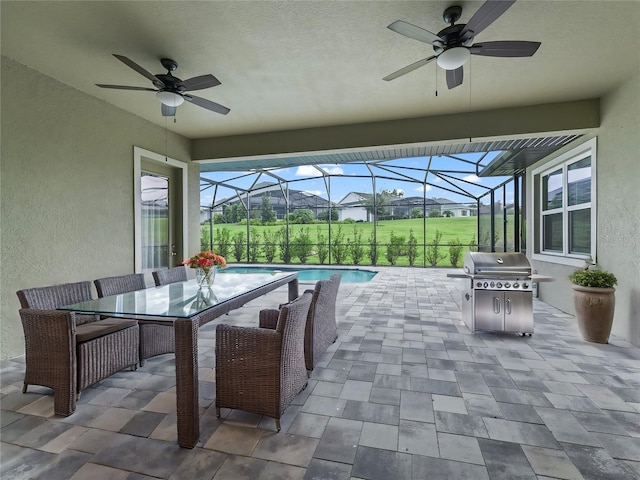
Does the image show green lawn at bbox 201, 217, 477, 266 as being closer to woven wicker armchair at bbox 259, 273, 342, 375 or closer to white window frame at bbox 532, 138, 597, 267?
white window frame at bbox 532, 138, 597, 267

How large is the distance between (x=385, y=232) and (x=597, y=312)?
8628 millimetres

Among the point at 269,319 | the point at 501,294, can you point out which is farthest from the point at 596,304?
the point at 269,319

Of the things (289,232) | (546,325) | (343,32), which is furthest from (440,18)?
(289,232)

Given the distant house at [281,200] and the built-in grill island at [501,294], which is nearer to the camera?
the built-in grill island at [501,294]

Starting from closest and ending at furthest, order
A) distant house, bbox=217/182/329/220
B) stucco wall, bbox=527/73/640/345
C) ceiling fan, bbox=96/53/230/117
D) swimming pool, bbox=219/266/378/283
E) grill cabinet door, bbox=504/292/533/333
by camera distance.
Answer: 1. ceiling fan, bbox=96/53/230/117
2. stucco wall, bbox=527/73/640/345
3. grill cabinet door, bbox=504/292/533/333
4. swimming pool, bbox=219/266/378/283
5. distant house, bbox=217/182/329/220

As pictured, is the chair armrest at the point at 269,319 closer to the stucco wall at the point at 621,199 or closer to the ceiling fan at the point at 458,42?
the ceiling fan at the point at 458,42

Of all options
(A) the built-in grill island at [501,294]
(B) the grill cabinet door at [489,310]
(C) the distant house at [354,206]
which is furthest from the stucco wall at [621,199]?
(C) the distant house at [354,206]

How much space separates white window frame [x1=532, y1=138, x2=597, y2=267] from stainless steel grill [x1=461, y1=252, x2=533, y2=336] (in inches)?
53.0

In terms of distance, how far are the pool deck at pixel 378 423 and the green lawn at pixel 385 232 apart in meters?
8.26

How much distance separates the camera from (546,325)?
170 inches

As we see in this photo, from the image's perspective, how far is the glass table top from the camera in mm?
2135

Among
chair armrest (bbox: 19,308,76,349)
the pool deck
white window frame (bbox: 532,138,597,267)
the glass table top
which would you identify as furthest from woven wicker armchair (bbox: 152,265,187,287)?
white window frame (bbox: 532,138,597,267)

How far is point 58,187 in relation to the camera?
11.8 feet

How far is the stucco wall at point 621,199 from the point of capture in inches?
136
